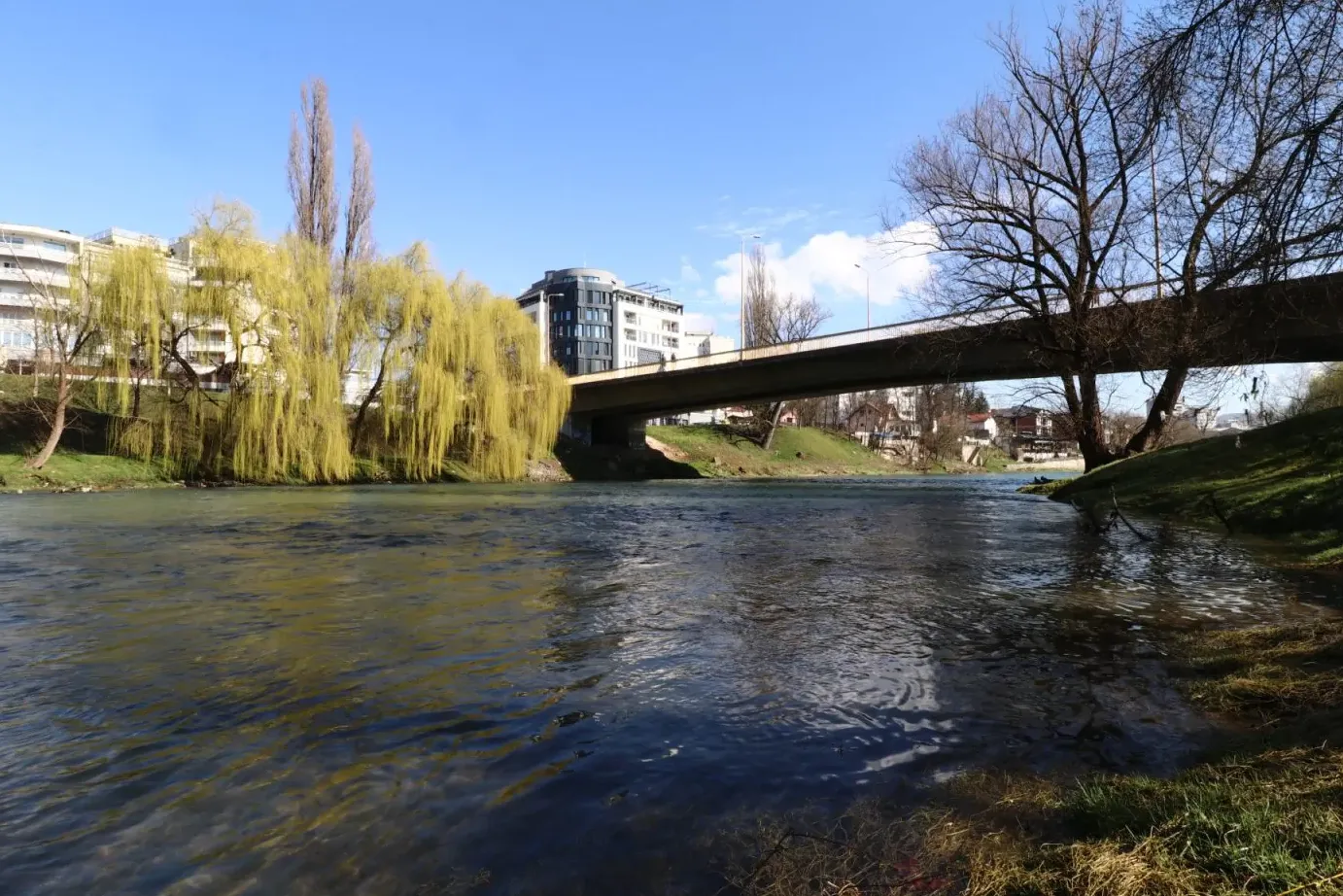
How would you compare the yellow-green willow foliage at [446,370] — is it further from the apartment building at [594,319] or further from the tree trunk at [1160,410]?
the apartment building at [594,319]

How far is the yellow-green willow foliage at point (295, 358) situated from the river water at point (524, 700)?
2141 centimetres

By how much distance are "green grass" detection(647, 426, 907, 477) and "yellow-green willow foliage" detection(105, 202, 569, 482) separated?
28.7 metres

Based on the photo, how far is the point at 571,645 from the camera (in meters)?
7.37

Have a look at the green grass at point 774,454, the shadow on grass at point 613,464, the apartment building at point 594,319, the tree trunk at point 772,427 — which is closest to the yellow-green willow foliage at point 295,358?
the shadow on grass at point 613,464

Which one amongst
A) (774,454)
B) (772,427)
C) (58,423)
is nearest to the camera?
(58,423)

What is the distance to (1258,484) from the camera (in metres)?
17.7

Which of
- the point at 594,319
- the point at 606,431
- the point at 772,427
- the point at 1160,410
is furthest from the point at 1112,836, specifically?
the point at 594,319

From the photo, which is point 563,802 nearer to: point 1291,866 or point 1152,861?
point 1152,861

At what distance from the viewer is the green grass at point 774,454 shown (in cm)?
6738

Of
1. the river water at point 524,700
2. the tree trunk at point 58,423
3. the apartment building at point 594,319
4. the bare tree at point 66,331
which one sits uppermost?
the apartment building at point 594,319

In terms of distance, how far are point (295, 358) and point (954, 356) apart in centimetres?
2818

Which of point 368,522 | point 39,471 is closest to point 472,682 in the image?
point 368,522

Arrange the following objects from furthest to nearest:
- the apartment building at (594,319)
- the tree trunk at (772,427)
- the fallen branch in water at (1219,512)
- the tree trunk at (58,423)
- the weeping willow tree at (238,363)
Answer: the apartment building at (594,319) → the tree trunk at (772,427) → the weeping willow tree at (238,363) → the tree trunk at (58,423) → the fallen branch in water at (1219,512)

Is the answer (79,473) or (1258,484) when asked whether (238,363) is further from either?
(1258,484)
